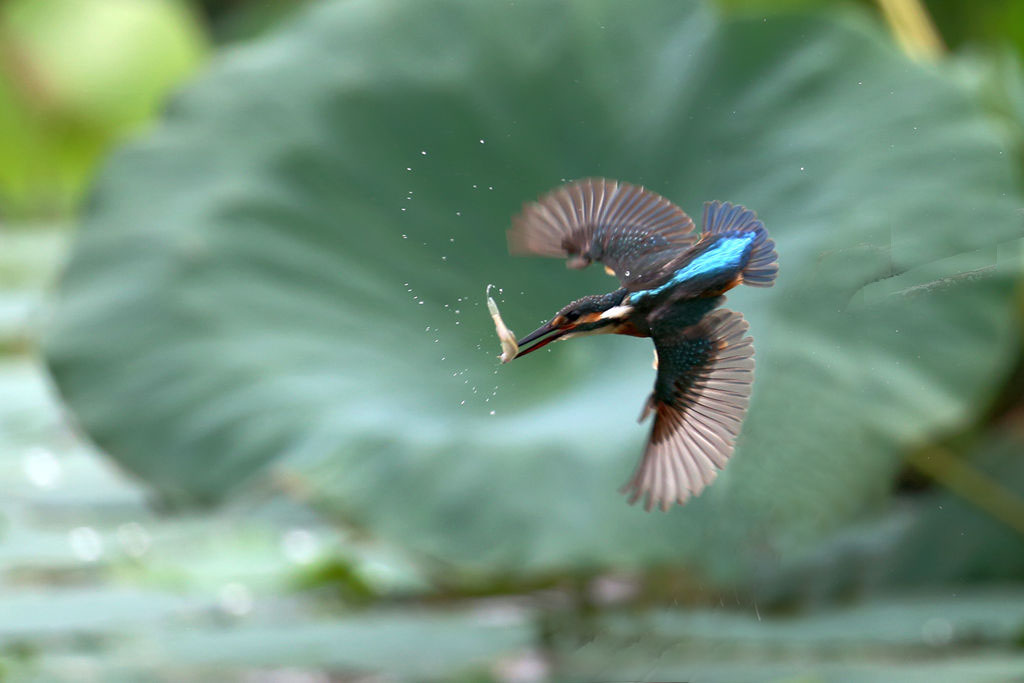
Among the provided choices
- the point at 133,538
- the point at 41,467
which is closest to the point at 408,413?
the point at 133,538

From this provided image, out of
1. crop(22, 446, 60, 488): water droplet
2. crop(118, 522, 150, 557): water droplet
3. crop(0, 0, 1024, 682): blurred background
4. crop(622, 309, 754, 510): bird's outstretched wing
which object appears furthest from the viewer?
crop(22, 446, 60, 488): water droplet

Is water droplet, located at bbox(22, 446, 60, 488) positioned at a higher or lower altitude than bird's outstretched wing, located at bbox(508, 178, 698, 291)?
higher

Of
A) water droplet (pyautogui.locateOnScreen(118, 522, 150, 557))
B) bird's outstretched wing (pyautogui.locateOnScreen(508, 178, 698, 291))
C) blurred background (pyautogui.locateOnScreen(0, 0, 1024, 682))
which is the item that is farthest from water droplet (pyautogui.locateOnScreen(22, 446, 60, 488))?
bird's outstretched wing (pyautogui.locateOnScreen(508, 178, 698, 291))

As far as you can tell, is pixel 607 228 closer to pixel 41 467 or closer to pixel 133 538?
pixel 133 538

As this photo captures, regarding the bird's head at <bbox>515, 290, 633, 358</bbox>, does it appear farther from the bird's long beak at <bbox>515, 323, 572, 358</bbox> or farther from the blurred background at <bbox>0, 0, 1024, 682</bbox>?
the blurred background at <bbox>0, 0, 1024, 682</bbox>

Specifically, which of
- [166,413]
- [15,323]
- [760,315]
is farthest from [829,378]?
[15,323]

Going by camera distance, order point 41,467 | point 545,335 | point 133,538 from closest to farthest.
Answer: point 545,335 → point 133,538 → point 41,467

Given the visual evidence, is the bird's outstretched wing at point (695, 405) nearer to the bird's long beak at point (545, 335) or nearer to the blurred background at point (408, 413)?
the bird's long beak at point (545, 335)
